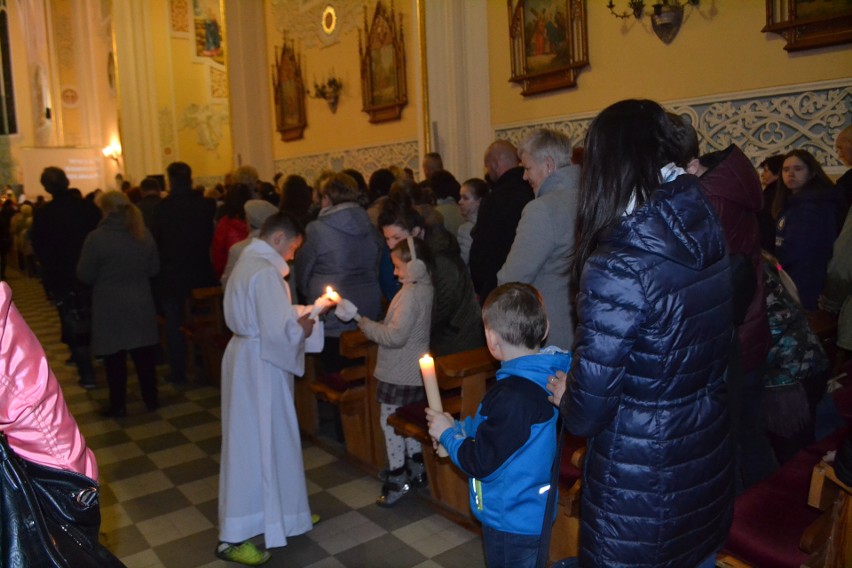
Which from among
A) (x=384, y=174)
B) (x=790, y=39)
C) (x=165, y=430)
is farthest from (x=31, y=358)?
(x=790, y=39)

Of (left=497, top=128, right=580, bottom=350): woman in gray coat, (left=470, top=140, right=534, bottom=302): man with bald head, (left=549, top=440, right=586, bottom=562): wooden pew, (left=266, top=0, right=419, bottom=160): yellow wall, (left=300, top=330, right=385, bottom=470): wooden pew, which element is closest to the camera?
(left=549, top=440, right=586, bottom=562): wooden pew

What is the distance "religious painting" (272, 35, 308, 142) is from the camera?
1119cm

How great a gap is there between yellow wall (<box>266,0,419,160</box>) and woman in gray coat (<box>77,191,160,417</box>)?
434 cm

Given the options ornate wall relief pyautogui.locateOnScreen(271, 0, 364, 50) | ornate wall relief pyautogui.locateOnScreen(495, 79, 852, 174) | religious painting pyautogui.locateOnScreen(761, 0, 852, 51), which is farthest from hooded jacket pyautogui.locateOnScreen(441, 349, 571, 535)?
ornate wall relief pyautogui.locateOnScreen(271, 0, 364, 50)

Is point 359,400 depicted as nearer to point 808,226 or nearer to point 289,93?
point 808,226

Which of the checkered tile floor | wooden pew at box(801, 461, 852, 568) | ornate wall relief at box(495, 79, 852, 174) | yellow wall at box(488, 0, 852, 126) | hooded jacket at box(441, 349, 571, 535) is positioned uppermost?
yellow wall at box(488, 0, 852, 126)

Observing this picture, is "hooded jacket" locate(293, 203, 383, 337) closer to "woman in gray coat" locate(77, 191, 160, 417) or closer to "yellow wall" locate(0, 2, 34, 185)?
"woman in gray coat" locate(77, 191, 160, 417)

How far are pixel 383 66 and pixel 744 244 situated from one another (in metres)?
7.45

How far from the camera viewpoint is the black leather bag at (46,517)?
1403mm

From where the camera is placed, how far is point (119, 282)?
17.2ft

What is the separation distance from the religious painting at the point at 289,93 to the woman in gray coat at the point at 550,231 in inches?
338

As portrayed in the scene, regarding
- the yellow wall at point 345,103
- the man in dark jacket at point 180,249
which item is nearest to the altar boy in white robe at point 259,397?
the man in dark jacket at point 180,249

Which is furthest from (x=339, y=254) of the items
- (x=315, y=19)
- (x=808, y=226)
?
(x=315, y=19)

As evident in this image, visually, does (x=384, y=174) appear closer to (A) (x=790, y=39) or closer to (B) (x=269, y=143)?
(A) (x=790, y=39)
